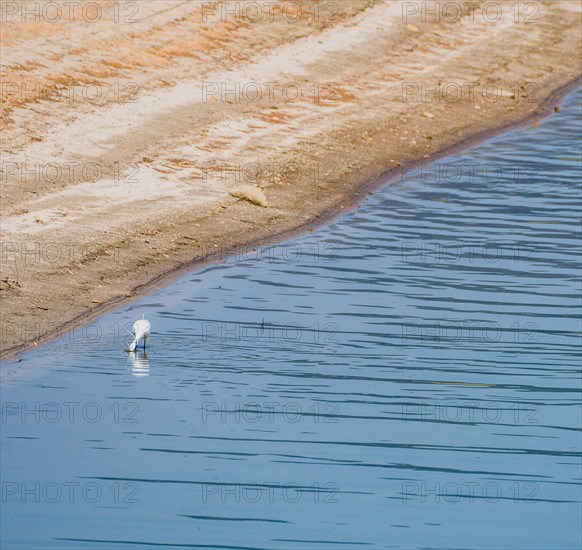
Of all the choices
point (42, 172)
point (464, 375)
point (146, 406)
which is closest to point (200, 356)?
point (146, 406)

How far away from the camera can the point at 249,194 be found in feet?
63.4

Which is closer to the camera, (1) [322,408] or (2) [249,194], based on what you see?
(1) [322,408]

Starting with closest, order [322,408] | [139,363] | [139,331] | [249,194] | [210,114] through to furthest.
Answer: [322,408] < [139,363] < [139,331] < [249,194] < [210,114]

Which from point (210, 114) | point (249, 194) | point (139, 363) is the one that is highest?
point (210, 114)

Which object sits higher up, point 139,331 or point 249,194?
point 249,194

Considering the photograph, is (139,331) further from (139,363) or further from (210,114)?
(210,114)

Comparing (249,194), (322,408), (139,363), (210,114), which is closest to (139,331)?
(139,363)

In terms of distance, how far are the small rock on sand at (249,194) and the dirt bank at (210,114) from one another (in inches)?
4.0

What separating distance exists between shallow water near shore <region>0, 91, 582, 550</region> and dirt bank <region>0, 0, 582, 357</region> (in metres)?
1.00

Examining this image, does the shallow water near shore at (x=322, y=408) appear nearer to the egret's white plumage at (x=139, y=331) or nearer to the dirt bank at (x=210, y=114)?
the egret's white plumage at (x=139, y=331)

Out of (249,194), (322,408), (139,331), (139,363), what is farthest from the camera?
(249,194)

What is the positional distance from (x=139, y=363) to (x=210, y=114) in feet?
35.7

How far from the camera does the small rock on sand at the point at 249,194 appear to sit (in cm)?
1933

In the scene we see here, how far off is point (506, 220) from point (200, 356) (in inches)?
275
